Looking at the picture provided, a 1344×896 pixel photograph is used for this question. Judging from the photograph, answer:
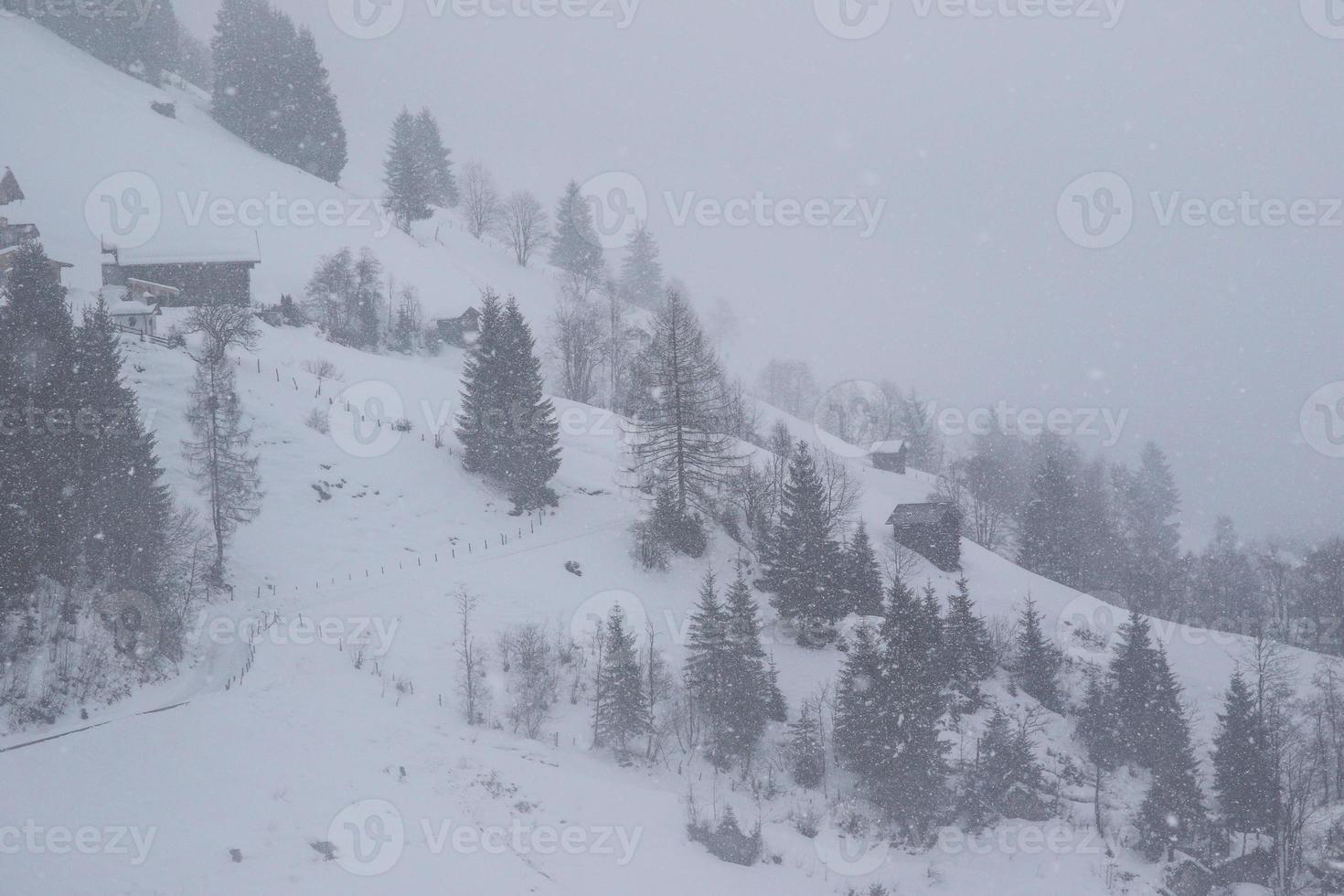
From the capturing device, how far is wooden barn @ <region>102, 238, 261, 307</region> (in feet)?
141

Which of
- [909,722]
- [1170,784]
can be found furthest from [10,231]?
[1170,784]

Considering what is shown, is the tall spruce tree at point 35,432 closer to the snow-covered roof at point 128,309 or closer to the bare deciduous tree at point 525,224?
the snow-covered roof at point 128,309

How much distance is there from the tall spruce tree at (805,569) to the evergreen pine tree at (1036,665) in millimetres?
8602

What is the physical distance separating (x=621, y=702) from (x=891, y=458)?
42.6 meters

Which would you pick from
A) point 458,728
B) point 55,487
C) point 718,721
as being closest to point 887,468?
point 718,721

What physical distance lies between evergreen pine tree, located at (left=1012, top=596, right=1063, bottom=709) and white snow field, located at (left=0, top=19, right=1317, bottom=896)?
1.50m

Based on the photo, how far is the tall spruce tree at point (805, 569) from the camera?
99.6 feet

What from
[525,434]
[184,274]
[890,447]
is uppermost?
[184,274]

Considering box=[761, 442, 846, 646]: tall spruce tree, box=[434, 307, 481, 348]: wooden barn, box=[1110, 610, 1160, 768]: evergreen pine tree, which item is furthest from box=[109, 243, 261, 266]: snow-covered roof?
box=[1110, 610, 1160, 768]: evergreen pine tree

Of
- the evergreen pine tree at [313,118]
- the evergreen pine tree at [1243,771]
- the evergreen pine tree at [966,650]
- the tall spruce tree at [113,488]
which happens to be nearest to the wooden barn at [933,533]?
the evergreen pine tree at [966,650]

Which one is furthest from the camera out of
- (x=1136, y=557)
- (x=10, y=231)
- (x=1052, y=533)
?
(x=1136, y=557)

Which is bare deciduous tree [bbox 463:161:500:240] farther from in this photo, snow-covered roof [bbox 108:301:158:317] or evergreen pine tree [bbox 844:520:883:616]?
evergreen pine tree [bbox 844:520:883:616]

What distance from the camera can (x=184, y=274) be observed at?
1761 inches

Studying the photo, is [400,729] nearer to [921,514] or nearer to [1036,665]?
[1036,665]
